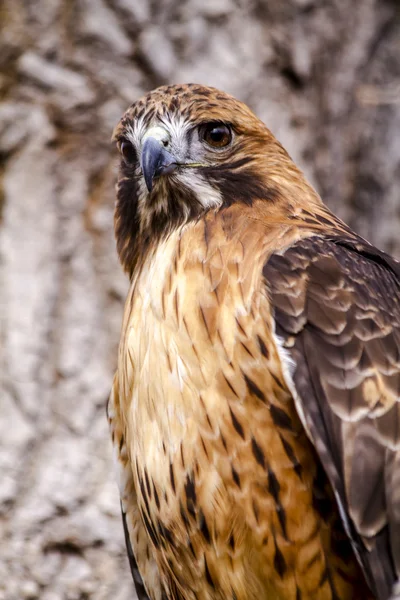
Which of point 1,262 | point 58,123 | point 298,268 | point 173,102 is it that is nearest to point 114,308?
point 1,262

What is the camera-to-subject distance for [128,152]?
11.9 feet

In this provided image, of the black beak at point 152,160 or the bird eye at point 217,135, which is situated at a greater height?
the bird eye at point 217,135

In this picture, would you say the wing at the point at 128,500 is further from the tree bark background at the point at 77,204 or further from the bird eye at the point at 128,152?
the bird eye at the point at 128,152

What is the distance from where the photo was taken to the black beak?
11.0 feet

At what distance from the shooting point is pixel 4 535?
14.6 feet

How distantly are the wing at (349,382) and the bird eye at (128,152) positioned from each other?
873 millimetres

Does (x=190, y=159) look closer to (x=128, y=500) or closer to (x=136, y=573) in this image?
(x=128, y=500)

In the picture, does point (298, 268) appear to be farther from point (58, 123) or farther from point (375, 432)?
point (58, 123)

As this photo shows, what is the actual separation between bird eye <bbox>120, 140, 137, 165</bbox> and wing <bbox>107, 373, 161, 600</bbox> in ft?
2.90

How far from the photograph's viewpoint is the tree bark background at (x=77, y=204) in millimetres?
4504

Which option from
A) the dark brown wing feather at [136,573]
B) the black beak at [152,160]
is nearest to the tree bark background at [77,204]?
the dark brown wing feather at [136,573]

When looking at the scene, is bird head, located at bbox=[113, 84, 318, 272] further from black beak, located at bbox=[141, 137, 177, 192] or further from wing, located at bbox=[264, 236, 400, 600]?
wing, located at bbox=[264, 236, 400, 600]

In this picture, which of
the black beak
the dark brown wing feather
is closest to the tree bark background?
the dark brown wing feather

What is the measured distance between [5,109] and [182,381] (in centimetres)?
264
